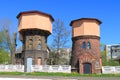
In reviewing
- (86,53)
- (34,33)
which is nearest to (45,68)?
(86,53)

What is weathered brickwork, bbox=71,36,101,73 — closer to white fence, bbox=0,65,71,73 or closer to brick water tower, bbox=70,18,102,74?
brick water tower, bbox=70,18,102,74

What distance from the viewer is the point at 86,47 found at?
1687 inches

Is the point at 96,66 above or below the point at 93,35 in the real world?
below

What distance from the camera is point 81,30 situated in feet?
143

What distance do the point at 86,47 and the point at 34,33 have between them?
1001cm

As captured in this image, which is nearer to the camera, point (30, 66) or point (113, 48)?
point (30, 66)

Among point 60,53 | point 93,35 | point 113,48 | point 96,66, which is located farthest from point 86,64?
point 113,48

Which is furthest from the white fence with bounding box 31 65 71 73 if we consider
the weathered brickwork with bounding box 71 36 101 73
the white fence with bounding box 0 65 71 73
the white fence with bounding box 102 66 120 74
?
the white fence with bounding box 102 66 120 74

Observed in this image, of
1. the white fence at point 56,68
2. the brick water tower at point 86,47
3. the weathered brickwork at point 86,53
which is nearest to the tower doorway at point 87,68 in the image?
the brick water tower at point 86,47

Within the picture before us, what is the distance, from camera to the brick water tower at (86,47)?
42062mm

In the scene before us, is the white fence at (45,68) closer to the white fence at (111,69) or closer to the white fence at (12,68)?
the white fence at (12,68)

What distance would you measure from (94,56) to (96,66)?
1.63 meters

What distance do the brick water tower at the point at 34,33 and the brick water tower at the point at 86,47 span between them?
582cm

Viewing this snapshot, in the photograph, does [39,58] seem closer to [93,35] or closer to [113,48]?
[93,35]
